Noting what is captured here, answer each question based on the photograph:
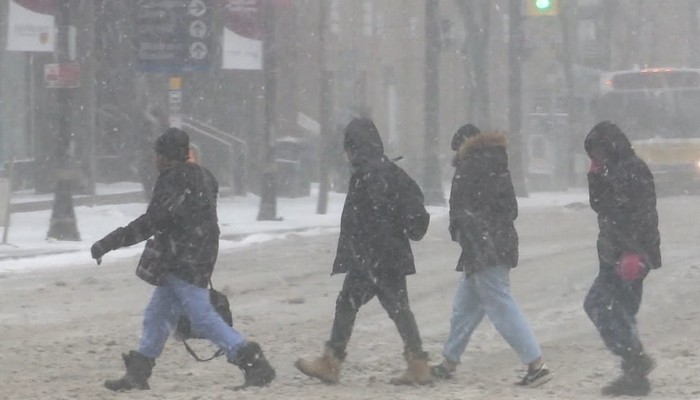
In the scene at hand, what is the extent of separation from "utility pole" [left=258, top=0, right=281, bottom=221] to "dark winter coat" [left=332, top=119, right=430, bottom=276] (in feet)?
49.7

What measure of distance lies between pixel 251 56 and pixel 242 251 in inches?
219

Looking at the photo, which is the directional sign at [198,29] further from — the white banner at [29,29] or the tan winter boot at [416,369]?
the tan winter boot at [416,369]

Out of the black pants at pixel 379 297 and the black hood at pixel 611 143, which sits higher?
the black hood at pixel 611 143

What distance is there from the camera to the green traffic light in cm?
2652

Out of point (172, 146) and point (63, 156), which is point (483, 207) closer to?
point (172, 146)

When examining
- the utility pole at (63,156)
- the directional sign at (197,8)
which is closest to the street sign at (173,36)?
the directional sign at (197,8)

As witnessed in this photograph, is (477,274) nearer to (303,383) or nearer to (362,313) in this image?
(303,383)

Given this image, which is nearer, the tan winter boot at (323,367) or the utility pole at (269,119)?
the tan winter boot at (323,367)

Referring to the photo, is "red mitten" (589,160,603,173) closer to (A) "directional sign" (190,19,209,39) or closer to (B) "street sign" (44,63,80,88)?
(B) "street sign" (44,63,80,88)

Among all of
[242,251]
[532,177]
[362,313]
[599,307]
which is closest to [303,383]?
[599,307]

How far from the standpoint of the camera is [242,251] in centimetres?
1908

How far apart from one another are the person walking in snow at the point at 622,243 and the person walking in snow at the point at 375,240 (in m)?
1.11

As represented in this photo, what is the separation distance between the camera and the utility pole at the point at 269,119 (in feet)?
78.7

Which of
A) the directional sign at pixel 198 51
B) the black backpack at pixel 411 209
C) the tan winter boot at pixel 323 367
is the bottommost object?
the tan winter boot at pixel 323 367
